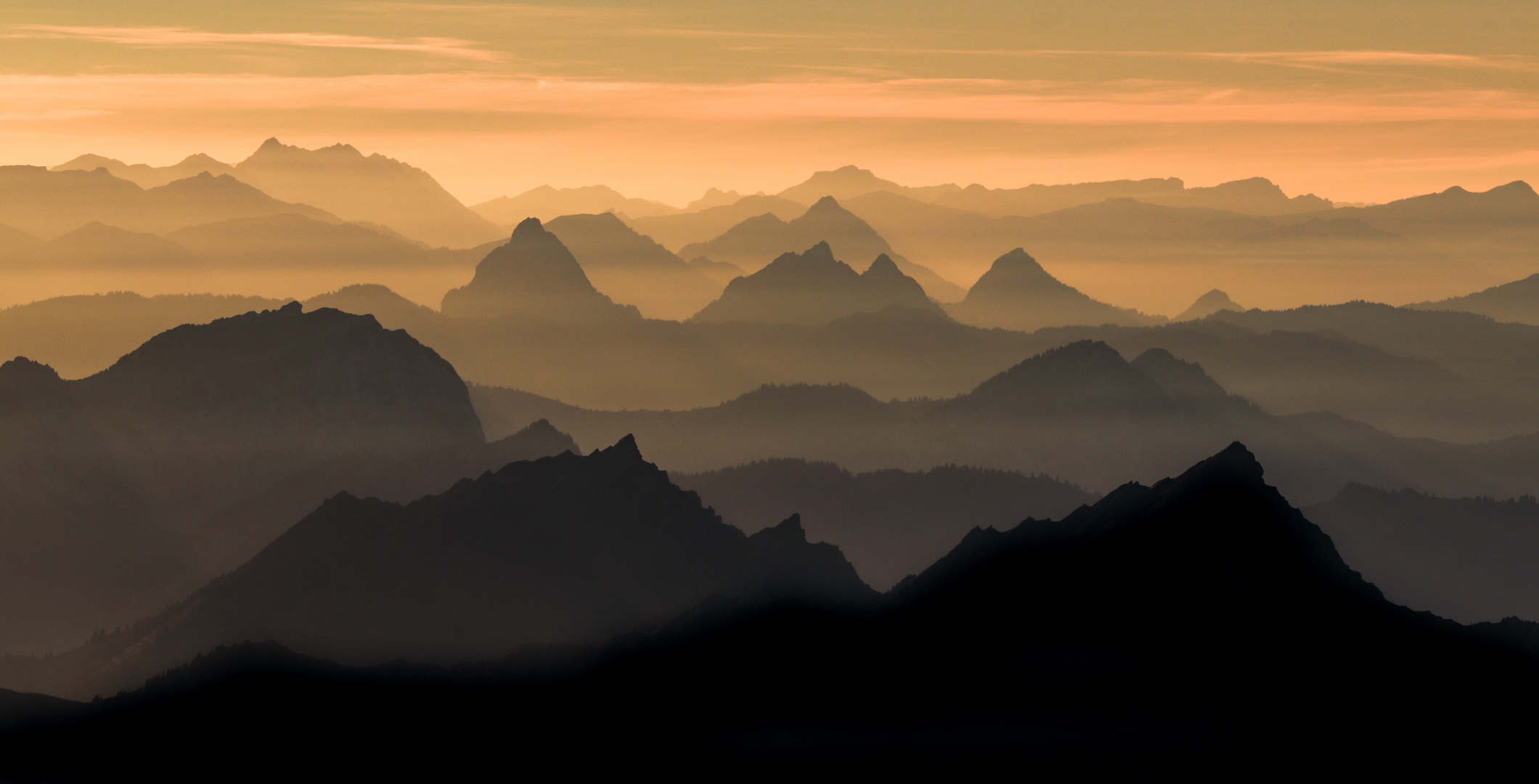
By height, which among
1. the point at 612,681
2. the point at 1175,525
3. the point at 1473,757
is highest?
the point at 1175,525

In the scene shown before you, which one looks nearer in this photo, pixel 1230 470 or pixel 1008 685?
pixel 1008 685

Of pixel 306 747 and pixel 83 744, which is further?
pixel 83 744

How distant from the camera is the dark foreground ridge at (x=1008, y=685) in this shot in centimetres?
15462

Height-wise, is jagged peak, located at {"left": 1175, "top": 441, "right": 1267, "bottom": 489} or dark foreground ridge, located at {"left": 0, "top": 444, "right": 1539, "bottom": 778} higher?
jagged peak, located at {"left": 1175, "top": 441, "right": 1267, "bottom": 489}

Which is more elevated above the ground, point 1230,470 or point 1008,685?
point 1230,470

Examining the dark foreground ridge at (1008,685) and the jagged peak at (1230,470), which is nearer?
the dark foreground ridge at (1008,685)

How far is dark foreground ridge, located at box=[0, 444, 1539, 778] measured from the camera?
155 metres

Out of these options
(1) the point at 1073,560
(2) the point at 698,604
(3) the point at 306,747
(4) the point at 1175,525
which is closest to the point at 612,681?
(2) the point at 698,604

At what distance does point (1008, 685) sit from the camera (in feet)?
537

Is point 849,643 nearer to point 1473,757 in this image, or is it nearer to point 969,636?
point 969,636

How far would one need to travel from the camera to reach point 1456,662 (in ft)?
537

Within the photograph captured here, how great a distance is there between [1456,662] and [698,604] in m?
86.9

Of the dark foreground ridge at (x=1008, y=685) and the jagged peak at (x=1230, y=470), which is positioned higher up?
the jagged peak at (x=1230, y=470)

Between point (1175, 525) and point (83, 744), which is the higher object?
point (1175, 525)
